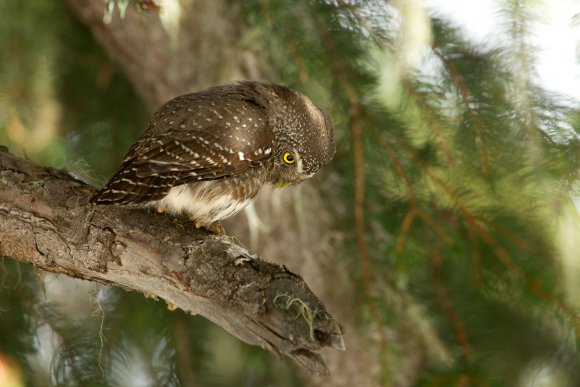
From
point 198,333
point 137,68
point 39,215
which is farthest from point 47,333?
point 137,68

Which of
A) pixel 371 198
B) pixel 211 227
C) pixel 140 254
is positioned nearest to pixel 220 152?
pixel 211 227

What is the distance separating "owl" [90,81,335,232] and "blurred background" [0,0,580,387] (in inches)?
15.2

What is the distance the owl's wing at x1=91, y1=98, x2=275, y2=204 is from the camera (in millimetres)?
2637

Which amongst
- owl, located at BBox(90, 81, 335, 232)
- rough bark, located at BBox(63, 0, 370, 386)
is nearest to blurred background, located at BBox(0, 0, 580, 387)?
rough bark, located at BBox(63, 0, 370, 386)

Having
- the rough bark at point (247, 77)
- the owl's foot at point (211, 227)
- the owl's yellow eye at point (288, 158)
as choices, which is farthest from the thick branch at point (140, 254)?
the rough bark at point (247, 77)

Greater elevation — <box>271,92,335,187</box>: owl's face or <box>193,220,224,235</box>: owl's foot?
<box>271,92,335,187</box>: owl's face

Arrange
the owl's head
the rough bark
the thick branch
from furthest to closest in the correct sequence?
1. the rough bark
2. the owl's head
3. the thick branch

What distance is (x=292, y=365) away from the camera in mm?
4289

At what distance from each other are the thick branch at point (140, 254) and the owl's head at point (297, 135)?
55cm

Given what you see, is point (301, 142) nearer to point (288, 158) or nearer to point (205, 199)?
point (288, 158)

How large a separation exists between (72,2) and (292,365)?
2.37 meters

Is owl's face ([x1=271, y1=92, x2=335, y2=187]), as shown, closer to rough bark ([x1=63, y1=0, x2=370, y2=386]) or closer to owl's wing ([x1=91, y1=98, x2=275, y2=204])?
owl's wing ([x1=91, y1=98, x2=275, y2=204])

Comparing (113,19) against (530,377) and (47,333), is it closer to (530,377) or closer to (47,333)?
(47,333)

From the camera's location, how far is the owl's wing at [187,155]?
264 centimetres
